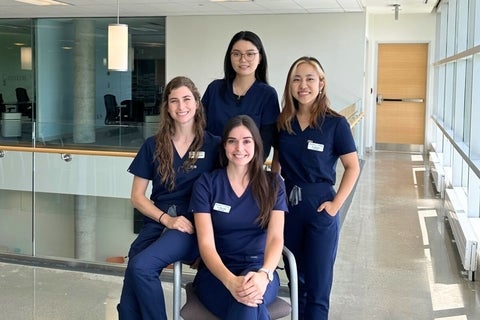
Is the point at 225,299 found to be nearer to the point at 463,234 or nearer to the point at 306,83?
the point at 306,83

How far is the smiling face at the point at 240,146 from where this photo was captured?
92.7 inches

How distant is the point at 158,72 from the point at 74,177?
588cm

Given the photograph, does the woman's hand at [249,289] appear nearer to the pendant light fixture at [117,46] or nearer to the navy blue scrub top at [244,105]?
the navy blue scrub top at [244,105]

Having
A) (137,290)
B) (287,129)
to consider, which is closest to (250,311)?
(137,290)

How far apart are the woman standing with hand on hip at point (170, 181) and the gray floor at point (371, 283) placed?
1107 millimetres

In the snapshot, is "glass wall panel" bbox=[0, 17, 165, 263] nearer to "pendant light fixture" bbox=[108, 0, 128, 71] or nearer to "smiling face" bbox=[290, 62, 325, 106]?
"pendant light fixture" bbox=[108, 0, 128, 71]

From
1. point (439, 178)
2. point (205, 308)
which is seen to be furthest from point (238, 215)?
point (439, 178)

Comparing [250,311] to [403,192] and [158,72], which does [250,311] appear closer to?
[403,192]

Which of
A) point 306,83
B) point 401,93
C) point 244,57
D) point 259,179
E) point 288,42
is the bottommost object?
point 259,179

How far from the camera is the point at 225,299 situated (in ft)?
7.38

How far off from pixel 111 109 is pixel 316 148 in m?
10.8

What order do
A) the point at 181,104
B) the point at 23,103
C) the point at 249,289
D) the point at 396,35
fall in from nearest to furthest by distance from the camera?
the point at 249,289 < the point at 181,104 < the point at 396,35 < the point at 23,103

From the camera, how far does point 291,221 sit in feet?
8.65

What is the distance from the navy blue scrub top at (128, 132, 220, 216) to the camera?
2.50 meters
